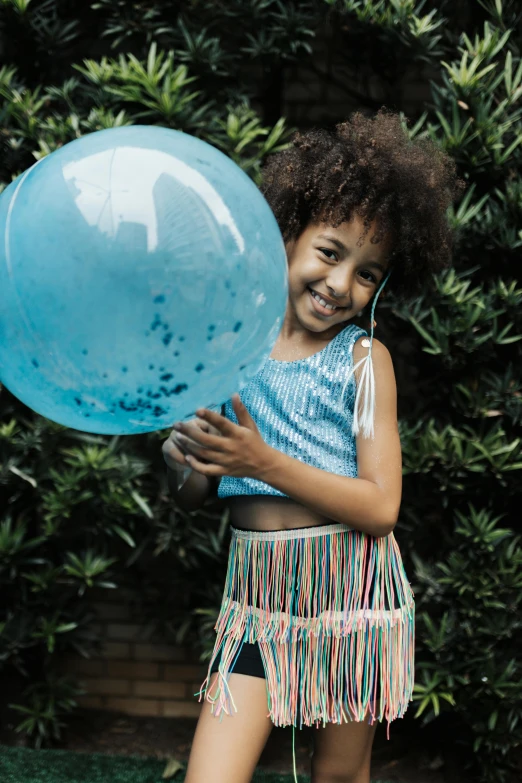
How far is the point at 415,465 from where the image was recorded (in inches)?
110

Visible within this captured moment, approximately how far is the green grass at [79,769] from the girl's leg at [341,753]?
125 cm

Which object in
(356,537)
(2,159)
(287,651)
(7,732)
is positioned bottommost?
A: (7,732)

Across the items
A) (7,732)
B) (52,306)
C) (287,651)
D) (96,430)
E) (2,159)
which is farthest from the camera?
(7,732)

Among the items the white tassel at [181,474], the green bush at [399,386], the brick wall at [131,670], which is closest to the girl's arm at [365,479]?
the white tassel at [181,474]

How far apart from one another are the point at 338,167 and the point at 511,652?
1844mm

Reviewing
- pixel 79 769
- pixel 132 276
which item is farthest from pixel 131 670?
pixel 132 276

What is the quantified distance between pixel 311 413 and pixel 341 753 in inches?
27.9

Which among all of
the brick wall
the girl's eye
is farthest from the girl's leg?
the brick wall

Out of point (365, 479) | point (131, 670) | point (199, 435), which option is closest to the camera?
point (199, 435)

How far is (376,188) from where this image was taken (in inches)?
69.6

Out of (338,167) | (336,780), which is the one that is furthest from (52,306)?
(336,780)

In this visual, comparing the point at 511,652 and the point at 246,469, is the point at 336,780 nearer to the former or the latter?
the point at 246,469

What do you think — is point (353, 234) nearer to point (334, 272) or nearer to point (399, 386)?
point (334, 272)

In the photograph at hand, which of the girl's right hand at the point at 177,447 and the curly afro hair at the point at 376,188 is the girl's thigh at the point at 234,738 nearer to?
the girl's right hand at the point at 177,447
